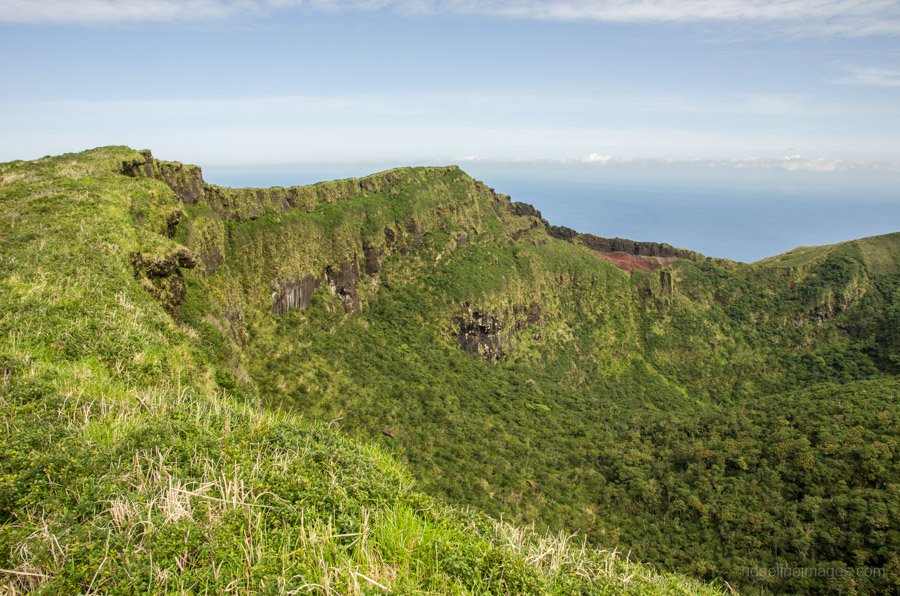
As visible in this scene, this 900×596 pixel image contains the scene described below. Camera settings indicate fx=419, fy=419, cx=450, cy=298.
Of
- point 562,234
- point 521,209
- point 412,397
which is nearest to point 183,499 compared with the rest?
point 412,397

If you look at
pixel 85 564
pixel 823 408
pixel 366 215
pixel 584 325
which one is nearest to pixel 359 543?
pixel 85 564

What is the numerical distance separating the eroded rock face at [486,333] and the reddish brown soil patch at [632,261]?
37872 millimetres

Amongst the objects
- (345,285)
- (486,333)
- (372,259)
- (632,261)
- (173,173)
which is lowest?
(486,333)

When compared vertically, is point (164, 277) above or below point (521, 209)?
below

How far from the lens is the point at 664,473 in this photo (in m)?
36.5

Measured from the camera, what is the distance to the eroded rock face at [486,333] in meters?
60.1

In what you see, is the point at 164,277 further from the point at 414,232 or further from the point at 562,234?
the point at 562,234

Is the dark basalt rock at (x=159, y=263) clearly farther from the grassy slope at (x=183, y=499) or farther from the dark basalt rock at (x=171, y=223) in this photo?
the dark basalt rock at (x=171, y=223)

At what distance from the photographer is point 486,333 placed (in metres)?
61.8

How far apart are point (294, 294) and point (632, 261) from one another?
75.5 meters

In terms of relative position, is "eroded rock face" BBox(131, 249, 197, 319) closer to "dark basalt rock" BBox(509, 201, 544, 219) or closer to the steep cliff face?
"dark basalt rock" BBox(509, 201, 544, 219)

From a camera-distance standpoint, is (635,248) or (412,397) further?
(635,248)

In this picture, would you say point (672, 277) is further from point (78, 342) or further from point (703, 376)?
point (78, 342)

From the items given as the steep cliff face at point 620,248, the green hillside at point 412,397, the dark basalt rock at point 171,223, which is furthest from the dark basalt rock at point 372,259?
the steep cliff face at point 620,248
